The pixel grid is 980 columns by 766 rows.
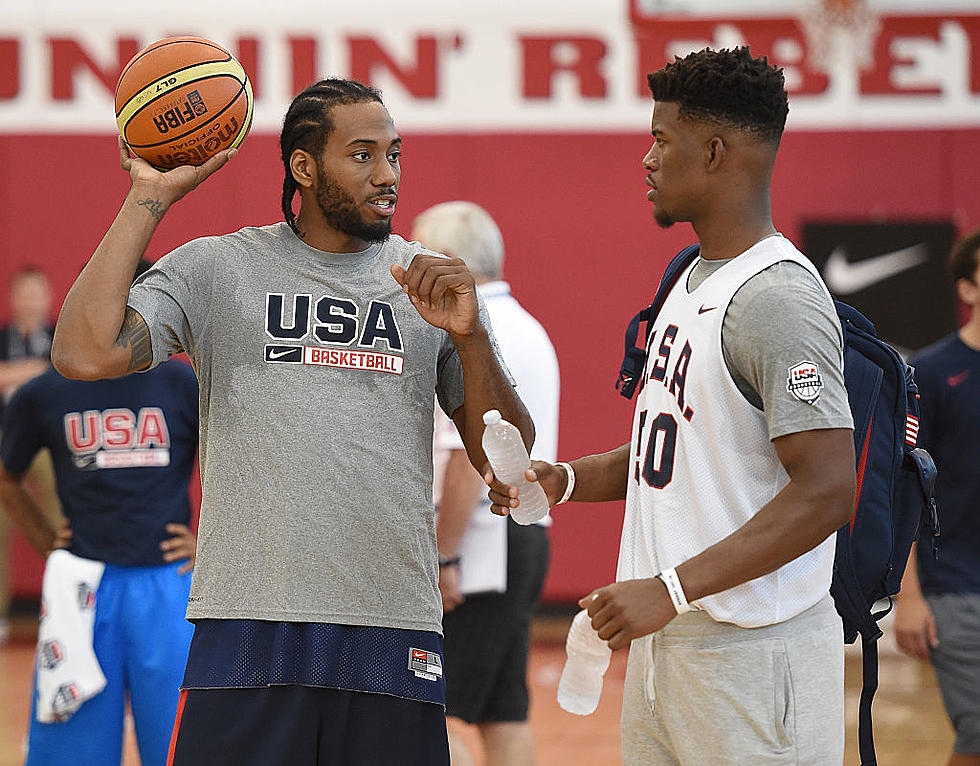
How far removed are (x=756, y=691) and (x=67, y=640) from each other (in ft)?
7.70

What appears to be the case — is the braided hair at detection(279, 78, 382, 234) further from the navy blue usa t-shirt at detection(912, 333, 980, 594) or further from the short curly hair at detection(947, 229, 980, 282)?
the short curly hair at detection(947, 229, 980, 282)

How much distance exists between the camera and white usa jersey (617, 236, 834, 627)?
2488 millimetres

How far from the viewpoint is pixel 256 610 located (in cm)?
257

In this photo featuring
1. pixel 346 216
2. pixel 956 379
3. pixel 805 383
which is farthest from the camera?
pixel 956 379

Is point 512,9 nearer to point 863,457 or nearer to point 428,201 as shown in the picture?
point 428,201

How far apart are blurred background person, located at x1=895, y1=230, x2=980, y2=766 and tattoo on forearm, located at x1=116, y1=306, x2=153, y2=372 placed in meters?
2.67

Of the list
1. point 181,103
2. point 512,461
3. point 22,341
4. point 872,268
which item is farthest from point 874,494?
point 22,341

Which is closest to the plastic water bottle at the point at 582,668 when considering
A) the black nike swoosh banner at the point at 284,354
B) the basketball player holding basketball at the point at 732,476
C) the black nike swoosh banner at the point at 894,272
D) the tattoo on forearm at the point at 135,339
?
the basketball player holding basketball at the point at 732,476

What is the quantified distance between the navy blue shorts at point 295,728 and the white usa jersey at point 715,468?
22.3 inches

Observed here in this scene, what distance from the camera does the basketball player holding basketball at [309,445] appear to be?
2.56m

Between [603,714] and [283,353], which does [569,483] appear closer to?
[283,353]

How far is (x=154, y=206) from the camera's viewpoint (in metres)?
2.61

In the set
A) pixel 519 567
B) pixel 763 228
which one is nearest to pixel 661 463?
pixel 763 228

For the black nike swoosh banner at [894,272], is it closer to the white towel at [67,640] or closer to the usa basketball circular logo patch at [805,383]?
the white towel at [67,640]
